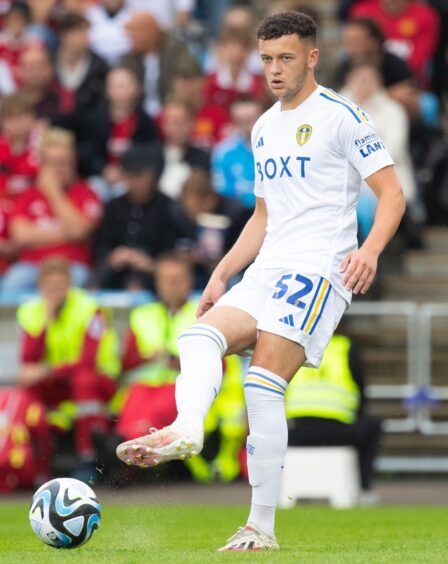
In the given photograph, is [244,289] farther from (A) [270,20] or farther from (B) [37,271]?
(B) [37,271]

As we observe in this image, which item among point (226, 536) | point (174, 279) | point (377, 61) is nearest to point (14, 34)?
point (377, 61)

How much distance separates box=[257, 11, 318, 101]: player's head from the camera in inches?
283

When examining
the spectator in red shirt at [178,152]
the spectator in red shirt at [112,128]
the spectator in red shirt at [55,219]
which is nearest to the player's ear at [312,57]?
the spectator in red shirt at [55,219]

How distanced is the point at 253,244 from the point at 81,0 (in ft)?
35.6

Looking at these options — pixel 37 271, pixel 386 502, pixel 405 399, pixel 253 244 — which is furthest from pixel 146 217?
pixel 253 244

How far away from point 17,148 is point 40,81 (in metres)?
1.29

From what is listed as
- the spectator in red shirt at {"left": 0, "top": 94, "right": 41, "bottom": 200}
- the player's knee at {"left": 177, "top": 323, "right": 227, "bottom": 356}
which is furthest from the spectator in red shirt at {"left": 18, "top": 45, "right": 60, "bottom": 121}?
the player's knee at {"left": 177, "top": 323, "right": 227, "bottom": 356}

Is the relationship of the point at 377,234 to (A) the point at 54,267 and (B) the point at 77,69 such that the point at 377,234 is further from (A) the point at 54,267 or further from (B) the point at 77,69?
(B) the point at 77,69

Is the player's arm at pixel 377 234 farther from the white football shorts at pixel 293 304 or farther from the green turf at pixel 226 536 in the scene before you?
the green turf at pixel 226 536

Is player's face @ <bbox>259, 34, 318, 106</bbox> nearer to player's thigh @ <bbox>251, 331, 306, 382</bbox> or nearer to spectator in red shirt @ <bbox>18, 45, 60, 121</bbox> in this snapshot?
player's thigh @ <bbox>251, 331, 306, 382</bbox>

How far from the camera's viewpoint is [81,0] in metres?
17.9

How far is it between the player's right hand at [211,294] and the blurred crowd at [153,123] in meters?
6.16

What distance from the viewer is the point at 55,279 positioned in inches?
519

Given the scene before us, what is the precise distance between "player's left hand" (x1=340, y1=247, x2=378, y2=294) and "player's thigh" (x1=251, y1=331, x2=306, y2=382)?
434mm
